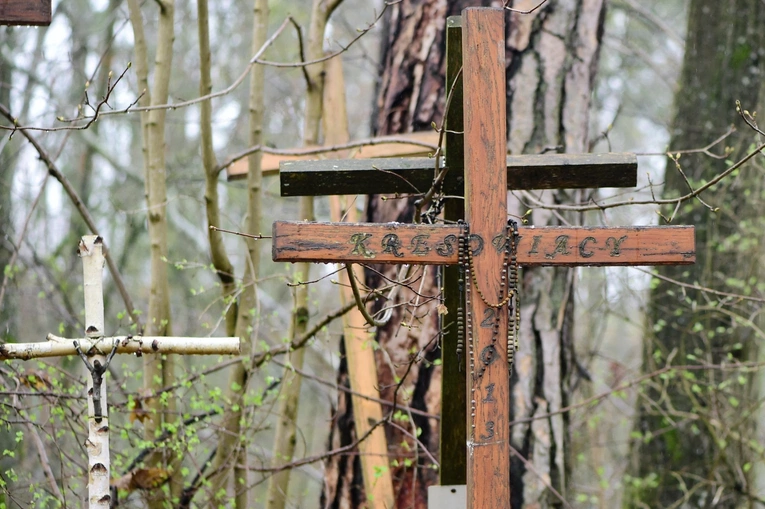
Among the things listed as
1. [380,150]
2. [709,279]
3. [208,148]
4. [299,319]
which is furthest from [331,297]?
[208,148]

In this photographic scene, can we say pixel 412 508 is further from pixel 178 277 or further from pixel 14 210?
pixel 178 277

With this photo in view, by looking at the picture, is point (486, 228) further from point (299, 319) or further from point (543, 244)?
point (299, 319)

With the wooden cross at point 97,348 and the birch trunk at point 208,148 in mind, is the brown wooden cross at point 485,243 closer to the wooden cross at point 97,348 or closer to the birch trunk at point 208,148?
the wooden cross at point 97,348

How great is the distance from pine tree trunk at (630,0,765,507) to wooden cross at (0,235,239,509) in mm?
3582

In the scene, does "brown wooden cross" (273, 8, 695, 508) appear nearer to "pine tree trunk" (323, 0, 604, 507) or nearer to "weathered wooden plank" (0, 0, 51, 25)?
"weathered wooden plank" (0, 0, 51, 25)

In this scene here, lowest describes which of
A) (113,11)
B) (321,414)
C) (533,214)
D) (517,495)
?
(321,414)

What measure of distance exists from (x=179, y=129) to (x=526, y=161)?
8309mm

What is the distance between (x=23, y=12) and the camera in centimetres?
279

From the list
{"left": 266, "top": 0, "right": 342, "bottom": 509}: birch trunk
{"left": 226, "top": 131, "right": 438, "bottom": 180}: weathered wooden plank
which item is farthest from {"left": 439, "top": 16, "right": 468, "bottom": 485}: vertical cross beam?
{"left": 266, "top": 0, "right": 342, "bottom": 509}: birch trunk

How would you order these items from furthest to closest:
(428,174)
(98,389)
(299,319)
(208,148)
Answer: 1. (299,319)
2. (208,148)
3. (428,174)
4. (98,389)

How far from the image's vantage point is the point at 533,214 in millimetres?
4082

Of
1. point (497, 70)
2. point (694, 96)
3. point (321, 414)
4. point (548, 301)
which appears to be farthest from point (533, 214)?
point (321, 414)

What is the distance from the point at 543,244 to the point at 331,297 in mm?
7818

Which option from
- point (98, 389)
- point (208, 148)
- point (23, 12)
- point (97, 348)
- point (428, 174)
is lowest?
point (98, 389)
